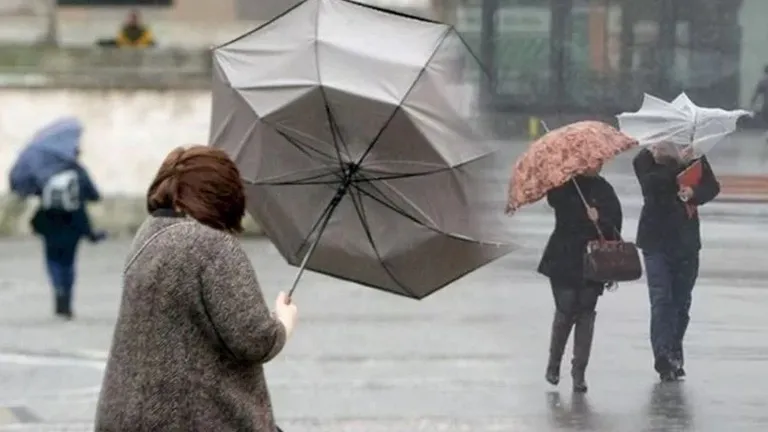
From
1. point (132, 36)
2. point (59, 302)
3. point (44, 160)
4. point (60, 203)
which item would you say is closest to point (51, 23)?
point (132, 36)

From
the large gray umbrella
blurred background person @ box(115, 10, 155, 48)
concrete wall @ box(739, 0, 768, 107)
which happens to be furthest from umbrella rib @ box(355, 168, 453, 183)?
blurred background person @ box(115, 10, 155, 48)

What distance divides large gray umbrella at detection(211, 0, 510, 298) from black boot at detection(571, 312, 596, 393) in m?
3.28

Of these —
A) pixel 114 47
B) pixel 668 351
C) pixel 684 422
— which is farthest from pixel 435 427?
pixel 114 47

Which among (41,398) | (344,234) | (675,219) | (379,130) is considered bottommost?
(41,398)

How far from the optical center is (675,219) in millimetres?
8539

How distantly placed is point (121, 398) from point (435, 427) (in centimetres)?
413

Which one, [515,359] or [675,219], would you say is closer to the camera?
[675,219]

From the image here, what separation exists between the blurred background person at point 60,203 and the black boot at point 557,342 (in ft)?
13.9

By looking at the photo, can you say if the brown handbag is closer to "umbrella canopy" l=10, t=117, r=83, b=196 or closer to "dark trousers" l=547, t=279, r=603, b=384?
"dark trousers" l=547, t=279, r=603, b=384

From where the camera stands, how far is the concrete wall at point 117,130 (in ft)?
55.0

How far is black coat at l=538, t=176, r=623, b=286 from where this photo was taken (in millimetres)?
8188

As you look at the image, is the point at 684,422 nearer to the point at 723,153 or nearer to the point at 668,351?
the point at 668,351

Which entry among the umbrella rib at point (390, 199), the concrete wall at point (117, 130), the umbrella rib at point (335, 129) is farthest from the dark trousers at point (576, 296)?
the concrete wall at point (117, 130)

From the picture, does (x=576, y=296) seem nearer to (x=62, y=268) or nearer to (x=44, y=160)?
(x=62, y=268)
